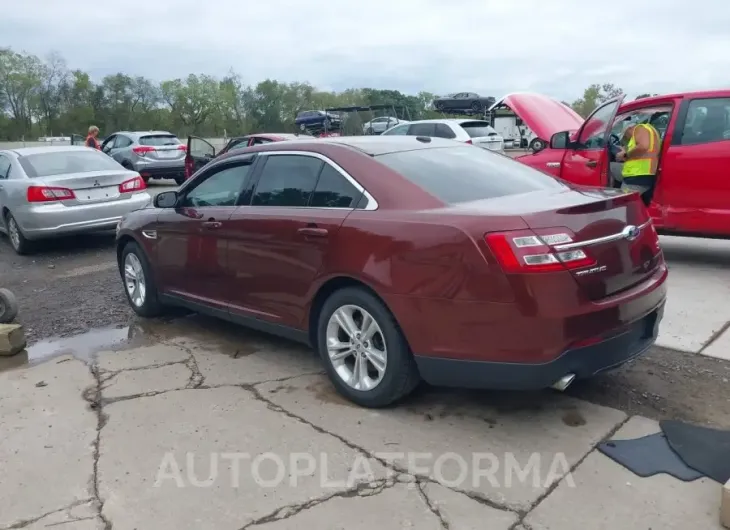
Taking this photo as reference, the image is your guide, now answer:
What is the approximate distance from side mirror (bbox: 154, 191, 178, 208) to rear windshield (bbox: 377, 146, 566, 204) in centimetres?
217

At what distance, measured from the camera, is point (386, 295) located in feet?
11.7

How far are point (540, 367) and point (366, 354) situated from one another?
1041mm

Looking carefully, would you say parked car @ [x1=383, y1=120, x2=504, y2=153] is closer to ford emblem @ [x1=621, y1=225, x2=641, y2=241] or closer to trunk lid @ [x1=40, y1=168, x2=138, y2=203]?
trunk lid @ [x1=40, y1=168, x2=138, y2=203]

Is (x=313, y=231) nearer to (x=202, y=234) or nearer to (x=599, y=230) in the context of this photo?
(x=202, y=234)

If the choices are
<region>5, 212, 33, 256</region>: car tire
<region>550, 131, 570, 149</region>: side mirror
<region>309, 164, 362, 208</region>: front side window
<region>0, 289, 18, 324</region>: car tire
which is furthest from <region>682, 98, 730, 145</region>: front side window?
<region>5, 212, 33, 256</region>: car tire

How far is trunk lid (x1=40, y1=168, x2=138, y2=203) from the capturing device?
347 inches

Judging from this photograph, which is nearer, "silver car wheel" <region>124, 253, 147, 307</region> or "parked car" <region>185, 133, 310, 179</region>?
"silver car wheel" <region>124, 253, 147, 307</region>

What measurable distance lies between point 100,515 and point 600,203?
114 inches

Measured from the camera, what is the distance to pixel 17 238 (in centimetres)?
926

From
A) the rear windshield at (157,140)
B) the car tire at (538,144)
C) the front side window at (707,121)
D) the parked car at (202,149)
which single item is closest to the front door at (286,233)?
the front side window at (707,121)

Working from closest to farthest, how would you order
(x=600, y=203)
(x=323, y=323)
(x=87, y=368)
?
(x=600, y=203)
(x=323, y=323)
(x=87, y=368)

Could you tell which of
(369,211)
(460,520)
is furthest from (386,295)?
(460,520)

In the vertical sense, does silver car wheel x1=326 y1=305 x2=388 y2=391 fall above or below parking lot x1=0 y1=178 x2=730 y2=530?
above

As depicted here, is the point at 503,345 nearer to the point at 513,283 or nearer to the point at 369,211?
the point at 513,283
